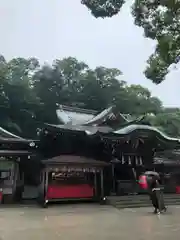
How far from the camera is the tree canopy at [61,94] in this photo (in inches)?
1316

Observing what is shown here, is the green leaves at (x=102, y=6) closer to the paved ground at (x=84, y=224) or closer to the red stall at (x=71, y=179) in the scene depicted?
the paved ground at (x=84, y=224)

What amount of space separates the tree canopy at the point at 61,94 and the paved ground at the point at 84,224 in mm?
20548

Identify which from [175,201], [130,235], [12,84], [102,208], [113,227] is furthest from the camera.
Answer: [12,84]

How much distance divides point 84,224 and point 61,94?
3322 cm

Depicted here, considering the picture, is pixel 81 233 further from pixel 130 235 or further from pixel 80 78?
pixel 80 78

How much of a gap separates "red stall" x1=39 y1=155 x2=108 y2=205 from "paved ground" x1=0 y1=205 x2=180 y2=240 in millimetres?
1810

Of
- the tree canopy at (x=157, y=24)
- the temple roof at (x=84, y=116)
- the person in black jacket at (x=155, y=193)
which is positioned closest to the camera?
the tree canopy at (x=157, y=24)

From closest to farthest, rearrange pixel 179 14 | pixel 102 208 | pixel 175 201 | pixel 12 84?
pixel 179 14 < pixel 102 208 < pixel 175 201 < pixel 12 84

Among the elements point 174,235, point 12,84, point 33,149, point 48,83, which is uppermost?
point 48,83

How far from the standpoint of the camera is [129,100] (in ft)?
134

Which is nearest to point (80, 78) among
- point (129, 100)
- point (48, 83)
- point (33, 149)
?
point (48, 83)

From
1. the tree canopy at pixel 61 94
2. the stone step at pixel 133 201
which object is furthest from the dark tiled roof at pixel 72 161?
the tree canopy at pixel 61 94

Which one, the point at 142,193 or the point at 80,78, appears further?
the point at 80,78

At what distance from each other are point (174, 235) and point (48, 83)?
3508 cm
